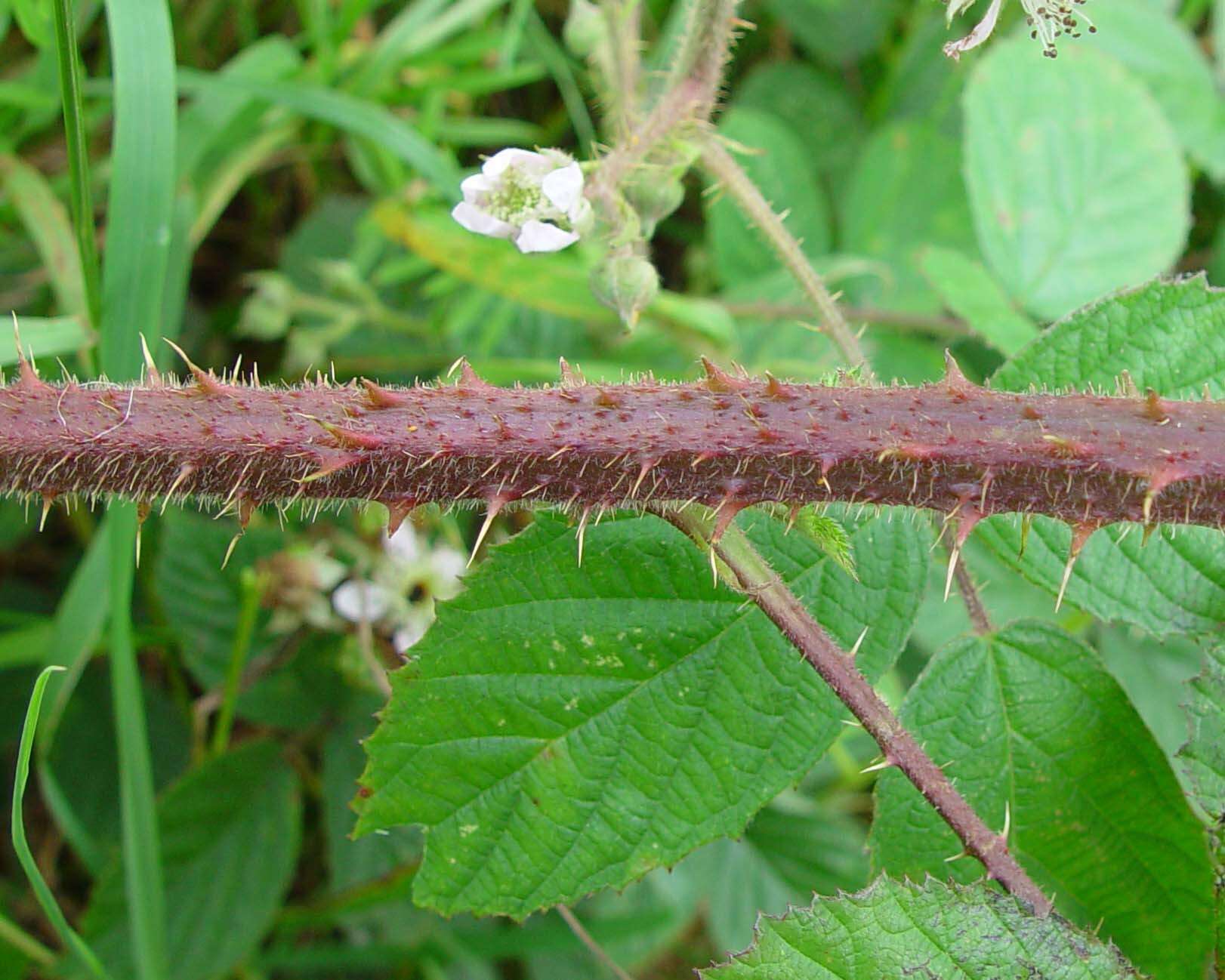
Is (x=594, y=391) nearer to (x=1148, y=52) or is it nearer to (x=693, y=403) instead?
(x=693, y=403)

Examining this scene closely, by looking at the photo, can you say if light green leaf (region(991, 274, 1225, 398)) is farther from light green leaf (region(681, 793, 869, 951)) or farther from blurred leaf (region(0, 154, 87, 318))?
blurred leaf (region(0, 154, 87, 318))

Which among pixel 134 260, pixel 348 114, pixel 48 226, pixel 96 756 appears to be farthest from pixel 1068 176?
pixel 96 756

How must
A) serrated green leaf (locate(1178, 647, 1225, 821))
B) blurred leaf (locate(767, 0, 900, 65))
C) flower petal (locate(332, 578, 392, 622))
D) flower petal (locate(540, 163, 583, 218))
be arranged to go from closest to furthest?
serrated green leaf (locate(1178, 647, 1225, 821))
flower petal (locate(540, 163, 583, 218))
flower petal (locate(332, 578, 392, 622))
blurred leaf (locate(767, 0, 900, 65))

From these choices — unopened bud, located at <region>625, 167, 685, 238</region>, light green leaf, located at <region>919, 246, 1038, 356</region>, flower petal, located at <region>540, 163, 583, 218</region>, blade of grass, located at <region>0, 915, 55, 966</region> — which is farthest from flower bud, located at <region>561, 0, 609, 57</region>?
blade of grass, located at <region>0, 915, 55, 966</region>

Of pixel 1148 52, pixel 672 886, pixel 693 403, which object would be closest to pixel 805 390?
pixel 693 403

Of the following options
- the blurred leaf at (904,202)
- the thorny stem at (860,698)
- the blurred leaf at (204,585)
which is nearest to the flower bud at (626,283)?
the thorny stem at (860,698)

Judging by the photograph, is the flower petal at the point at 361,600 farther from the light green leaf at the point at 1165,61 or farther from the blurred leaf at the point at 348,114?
the light green leaf at the point at 1165,61
